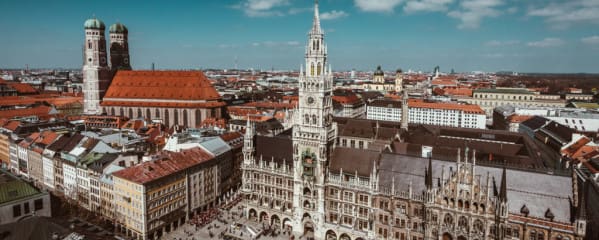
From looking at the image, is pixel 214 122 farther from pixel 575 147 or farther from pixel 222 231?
pixel 575 147

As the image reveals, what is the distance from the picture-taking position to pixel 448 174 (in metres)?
61.5

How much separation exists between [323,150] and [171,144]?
143 feet

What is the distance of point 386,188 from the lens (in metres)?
64.9

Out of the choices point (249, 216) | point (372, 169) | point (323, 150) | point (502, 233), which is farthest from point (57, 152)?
point (502, 233)

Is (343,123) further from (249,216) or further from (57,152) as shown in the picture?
(57,152)

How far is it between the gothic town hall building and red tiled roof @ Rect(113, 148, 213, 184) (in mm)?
11398

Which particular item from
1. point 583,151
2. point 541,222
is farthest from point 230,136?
point 583,151

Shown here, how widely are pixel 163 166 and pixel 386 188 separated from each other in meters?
41.5

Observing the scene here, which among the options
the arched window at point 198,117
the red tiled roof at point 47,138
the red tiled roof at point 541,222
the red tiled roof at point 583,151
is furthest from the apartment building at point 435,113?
the red tiled roof at point 47,138

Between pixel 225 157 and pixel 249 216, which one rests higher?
pixel 225 157

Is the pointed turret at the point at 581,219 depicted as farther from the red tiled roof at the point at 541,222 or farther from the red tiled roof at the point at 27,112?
the red tiled roof at the point at 27,112

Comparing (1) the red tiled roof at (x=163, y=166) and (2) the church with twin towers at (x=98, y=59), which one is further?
(2) the church with twin towers at (x=98, y=59)

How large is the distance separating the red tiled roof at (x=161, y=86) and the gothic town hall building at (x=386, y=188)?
74541 mm

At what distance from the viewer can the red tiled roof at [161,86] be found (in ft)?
492
